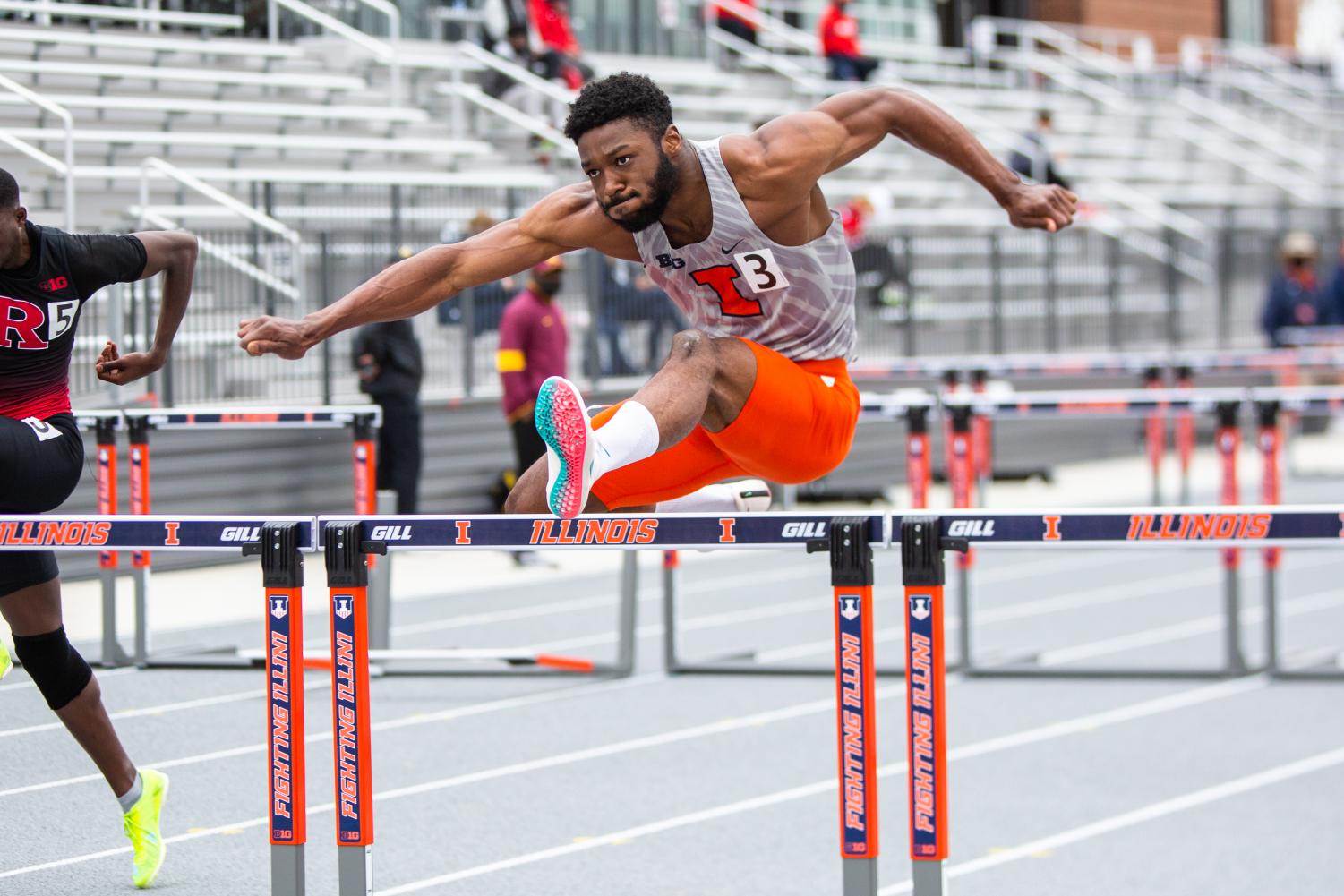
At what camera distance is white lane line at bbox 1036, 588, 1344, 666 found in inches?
368

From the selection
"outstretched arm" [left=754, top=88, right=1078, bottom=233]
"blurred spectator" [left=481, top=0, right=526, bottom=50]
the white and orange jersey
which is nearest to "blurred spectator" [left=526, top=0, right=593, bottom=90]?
"blurred spectator" [left=481, top=0, right=526, bottom=50]

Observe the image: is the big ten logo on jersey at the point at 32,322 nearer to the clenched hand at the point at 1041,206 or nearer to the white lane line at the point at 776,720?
the white lane line at the point at 776,720

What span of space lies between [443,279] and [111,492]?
9.90ft

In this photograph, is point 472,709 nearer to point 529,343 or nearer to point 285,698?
point 285,698

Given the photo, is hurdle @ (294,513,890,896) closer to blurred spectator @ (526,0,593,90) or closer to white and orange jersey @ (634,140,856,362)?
white and orange jersey @ (634,140,856,362)

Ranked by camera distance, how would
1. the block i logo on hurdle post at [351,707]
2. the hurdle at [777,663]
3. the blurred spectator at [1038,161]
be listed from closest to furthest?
the block i logo on hurdle post at [351,707] → the hurdle at [777,663] → the blurred spectator at [1038,161]

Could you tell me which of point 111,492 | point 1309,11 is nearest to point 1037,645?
point 111,492

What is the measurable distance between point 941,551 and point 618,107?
138 centimetres

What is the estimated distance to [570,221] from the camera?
4.70 meters

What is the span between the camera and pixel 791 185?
15.3 feet

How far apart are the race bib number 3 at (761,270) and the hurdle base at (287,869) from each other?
1.84 m

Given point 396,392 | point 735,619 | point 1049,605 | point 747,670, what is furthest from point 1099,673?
point 396,392

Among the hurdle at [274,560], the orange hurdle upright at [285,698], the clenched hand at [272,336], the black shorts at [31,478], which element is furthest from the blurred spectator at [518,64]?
the orange hurdle upright at [285,698]

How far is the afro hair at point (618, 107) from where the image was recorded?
14.6 ft
